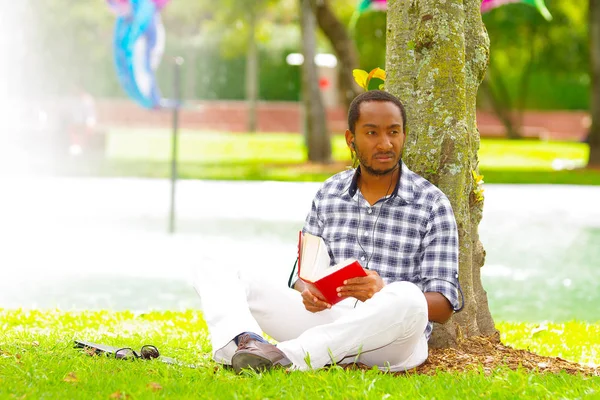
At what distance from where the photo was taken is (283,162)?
25.8 metres

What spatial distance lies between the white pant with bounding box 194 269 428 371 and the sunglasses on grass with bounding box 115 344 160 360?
0.39 m

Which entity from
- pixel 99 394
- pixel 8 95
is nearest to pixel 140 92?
pixel 99 394

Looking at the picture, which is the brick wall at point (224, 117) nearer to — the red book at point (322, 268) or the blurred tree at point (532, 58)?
the blurred tree at point (532, 58)

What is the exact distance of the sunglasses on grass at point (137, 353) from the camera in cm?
469

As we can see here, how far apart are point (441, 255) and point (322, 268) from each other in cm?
52

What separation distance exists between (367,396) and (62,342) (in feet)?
6.70

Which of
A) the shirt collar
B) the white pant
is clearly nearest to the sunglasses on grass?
the white pant

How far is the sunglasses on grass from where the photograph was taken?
4.69 m

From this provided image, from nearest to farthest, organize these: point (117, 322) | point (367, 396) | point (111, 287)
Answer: point (367, 396)
point (117, 322)
point (111, 287)

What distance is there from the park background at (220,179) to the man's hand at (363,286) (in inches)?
25.3

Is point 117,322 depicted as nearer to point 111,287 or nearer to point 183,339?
point 183,339

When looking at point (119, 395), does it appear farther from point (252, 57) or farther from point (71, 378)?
point (252, 57)

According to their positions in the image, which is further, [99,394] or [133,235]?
[133,235]

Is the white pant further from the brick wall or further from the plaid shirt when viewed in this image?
the brick wall
